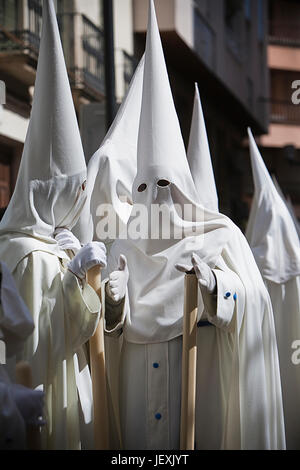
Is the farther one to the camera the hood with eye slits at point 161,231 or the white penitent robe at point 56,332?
the hood with eye slits at point 161,231

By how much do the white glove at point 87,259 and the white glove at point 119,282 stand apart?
→ 0.98 feet

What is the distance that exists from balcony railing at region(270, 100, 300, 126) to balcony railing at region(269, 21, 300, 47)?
6.95ft

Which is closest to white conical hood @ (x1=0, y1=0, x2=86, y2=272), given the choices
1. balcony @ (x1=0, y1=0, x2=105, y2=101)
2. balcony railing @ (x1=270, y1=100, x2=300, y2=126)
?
balcony @ (x1=0, y1=0, x2=105, y2=101)

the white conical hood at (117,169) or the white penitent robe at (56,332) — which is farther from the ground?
the white conical hood at (117,169)

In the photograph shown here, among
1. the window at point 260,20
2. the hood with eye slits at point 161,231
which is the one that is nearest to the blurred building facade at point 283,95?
the window at point 260,20

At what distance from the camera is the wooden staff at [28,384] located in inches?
148

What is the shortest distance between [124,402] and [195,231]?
102cm

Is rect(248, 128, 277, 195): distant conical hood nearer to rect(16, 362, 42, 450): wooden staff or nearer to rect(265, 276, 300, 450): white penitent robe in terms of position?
rect(265, 276, 300, 450): white penitent robe

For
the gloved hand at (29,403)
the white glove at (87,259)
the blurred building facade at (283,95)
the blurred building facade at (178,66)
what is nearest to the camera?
the gloved hand at (29,403)

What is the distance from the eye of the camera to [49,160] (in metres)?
4.54

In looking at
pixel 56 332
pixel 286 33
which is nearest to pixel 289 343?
pixel 56 332
